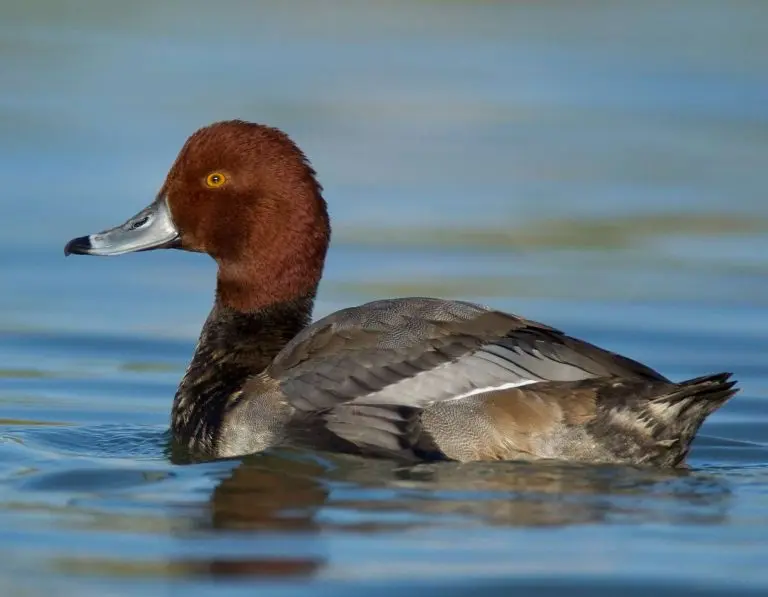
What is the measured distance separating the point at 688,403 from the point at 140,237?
2699 millimetres

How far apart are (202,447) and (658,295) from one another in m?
3.97

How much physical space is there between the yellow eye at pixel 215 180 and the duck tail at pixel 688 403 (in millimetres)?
2252

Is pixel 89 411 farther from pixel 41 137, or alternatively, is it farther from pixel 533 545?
pixel 41 137

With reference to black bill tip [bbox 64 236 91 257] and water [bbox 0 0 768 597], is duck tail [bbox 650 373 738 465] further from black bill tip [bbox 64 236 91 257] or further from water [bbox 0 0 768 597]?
black bill tip [bbox 64 236 91 257]

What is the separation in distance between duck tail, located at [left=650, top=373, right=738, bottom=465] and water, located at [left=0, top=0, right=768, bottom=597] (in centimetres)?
19

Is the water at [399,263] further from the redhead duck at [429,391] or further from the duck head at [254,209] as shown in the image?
the duck head at [254,209]

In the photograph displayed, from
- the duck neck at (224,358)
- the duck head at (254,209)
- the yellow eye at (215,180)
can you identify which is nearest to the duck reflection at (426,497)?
the duck neck at (224,358)

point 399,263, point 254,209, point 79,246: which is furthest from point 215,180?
point 399,263

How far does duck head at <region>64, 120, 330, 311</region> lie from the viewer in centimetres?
763

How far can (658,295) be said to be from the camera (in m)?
10.3

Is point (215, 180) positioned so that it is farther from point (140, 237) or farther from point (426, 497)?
point (426, 497)

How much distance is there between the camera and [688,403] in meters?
6.49

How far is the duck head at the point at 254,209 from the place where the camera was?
763 cm

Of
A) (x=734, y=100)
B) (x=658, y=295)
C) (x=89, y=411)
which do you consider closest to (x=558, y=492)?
(x=89, y=411)
